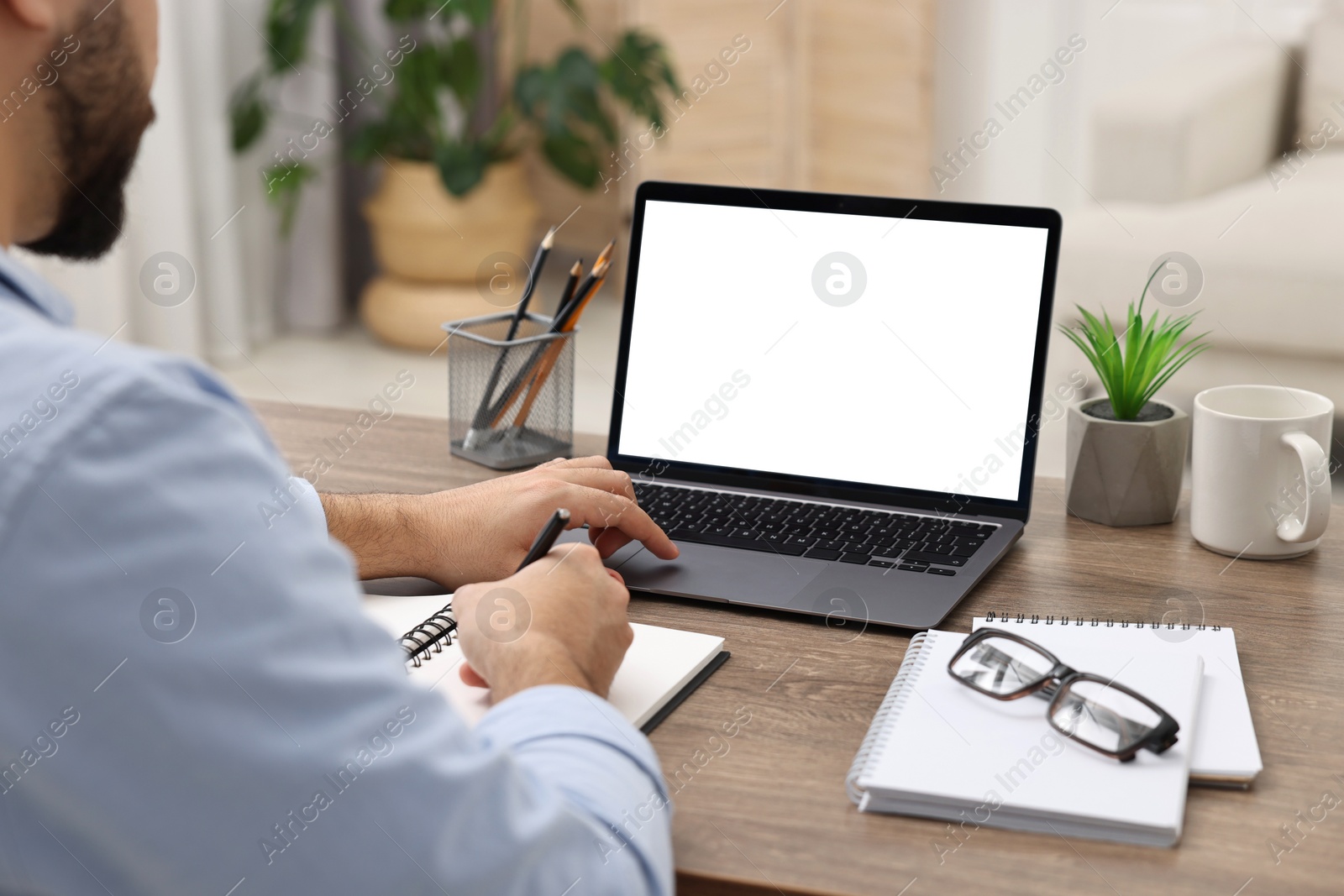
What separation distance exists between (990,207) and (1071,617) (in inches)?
13.4

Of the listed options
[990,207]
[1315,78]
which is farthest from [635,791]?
[1315,78]

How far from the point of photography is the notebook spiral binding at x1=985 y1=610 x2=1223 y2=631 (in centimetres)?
86

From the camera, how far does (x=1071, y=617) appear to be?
0.89 metres

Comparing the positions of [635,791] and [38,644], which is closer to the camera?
[38,644]

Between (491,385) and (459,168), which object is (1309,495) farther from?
(459,168)

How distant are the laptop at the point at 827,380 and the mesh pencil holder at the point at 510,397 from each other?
9 centimetres

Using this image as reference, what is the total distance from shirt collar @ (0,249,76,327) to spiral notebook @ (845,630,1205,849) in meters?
0.43

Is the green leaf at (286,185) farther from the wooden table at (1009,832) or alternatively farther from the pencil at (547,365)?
the wooden table at (1009,832)

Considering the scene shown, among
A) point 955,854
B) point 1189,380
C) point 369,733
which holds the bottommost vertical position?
point 1189,380

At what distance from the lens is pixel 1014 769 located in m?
0.68

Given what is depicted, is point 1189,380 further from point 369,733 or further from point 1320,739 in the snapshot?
point 369,733

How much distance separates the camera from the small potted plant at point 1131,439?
3.46ft

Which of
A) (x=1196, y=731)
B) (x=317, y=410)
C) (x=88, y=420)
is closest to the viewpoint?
(x=88, y=420)

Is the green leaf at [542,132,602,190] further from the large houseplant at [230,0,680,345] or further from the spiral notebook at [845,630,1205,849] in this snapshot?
the spiral notebook at [845,630,1205,849]
